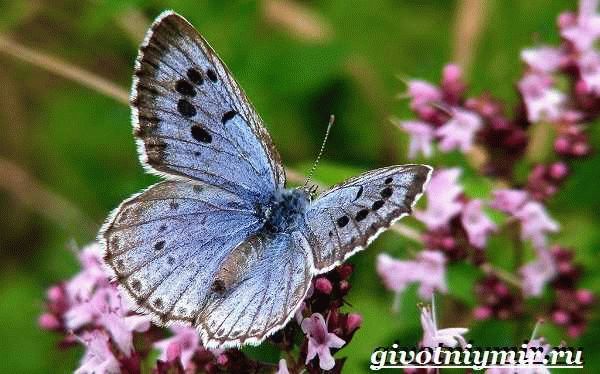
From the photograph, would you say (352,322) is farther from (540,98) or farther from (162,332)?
(540,98)

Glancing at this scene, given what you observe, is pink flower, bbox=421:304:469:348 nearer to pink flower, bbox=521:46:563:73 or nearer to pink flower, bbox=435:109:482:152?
pink flower, bbox=435:109:482:152

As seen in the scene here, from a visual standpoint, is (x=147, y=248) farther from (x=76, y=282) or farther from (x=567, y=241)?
(x=567, y=241)

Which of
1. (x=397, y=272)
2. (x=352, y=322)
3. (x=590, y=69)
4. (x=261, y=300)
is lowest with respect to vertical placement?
(x=261, y=300)

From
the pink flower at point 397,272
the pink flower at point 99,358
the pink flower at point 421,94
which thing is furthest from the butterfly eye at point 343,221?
the pink flower at point 421,94

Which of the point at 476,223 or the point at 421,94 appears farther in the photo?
the point at 421,94

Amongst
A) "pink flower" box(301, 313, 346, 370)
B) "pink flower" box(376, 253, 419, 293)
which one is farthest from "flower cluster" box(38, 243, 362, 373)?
"pink flower" box(376, 253, 419, 293)

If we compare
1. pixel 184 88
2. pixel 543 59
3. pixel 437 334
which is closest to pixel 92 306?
pixel 184 88

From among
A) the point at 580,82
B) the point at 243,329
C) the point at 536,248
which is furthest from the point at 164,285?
the point at 580,82
